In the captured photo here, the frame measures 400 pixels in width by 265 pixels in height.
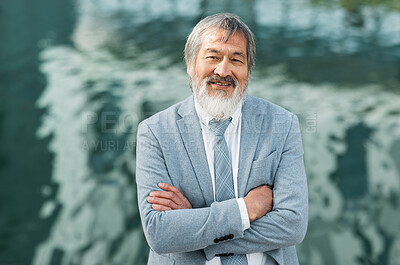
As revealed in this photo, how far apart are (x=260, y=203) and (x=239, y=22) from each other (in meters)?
0.75

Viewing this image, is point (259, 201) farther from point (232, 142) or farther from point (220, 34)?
point (220, 34)

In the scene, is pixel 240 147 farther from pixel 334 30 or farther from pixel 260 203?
pixel 334 30

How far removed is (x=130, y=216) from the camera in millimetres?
4512

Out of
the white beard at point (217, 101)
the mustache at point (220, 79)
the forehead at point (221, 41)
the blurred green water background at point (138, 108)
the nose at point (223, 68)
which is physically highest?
the forehead at point (221, 41)

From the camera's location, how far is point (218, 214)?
5.62ft

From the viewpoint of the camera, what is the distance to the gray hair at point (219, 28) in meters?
1.80

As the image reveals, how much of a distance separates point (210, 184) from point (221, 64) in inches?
19.4

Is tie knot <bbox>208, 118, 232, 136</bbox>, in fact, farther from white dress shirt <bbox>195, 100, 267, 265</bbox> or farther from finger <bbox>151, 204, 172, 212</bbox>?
finger <bbox>151, 204, 172, 212</bbox>

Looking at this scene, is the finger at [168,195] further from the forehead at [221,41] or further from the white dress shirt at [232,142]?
the forehead at [221,41]

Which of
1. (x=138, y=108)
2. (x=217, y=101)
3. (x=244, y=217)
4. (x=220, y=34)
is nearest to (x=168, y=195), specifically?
(x=244, y=217)

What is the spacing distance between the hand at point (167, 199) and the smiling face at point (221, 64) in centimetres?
43

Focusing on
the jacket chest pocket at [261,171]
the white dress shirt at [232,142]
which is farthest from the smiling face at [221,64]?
the jacket chest pocket at [261,171]

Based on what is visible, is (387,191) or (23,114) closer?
(387,191)

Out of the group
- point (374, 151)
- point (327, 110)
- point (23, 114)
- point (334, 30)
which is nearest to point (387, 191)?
point (374, 151)
